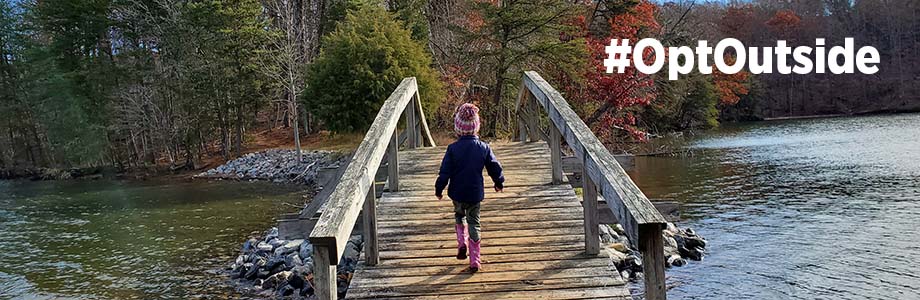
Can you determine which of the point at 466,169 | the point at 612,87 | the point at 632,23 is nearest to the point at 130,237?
the point at 466,169

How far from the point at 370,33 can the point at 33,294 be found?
13435mm

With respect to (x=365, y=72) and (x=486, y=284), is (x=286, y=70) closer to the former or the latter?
(x=365, y=72)

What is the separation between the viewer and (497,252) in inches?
195

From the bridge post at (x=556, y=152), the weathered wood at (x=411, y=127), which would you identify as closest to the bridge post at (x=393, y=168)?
the bridge post at (x=556, y=152)

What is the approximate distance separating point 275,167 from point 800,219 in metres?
19.6

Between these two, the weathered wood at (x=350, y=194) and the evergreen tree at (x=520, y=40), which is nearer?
the weathered wood at (x=350, y=194)

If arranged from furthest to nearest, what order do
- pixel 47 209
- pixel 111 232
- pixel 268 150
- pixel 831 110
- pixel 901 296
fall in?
pixel 831 110, pixel 268 150, pixel 47 209, pixel 111 232, pixel 901 296

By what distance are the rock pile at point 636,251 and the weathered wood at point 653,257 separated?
569 centimetres

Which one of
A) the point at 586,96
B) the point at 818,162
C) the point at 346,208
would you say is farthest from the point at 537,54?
the point at 346,208

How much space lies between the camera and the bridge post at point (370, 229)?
4.67 meters

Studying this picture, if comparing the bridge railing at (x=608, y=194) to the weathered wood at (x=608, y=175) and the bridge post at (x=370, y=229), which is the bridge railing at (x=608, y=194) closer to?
the weathered wood at (x=608, y=175)

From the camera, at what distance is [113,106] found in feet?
99.7

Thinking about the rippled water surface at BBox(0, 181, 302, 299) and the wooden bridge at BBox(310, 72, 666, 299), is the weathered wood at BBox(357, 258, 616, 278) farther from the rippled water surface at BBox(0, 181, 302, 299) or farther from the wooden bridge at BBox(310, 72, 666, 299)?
the rippled water surface at BBox(0, 181, 302, 299)

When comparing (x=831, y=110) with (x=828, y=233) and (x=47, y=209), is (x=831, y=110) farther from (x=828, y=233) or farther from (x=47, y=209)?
(x=47, y=209)
